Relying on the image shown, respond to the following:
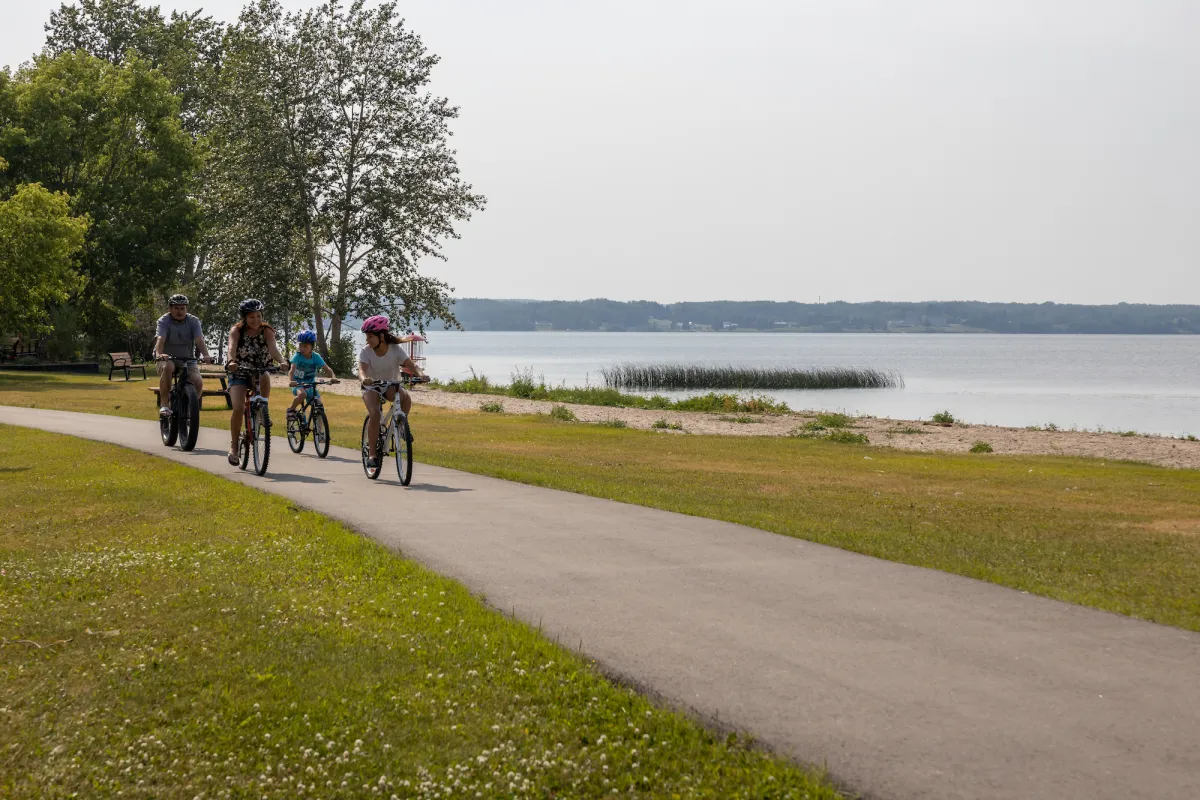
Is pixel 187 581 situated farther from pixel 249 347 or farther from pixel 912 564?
pixel 249 347

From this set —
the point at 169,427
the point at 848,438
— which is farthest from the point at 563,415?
the point at 169,427

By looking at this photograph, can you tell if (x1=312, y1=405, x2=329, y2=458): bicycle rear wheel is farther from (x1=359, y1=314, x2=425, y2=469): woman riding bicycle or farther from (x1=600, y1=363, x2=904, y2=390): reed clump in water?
(x1=600, y1=363, x2=904, y2=390): reed clump in water

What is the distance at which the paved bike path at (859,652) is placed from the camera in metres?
4.59

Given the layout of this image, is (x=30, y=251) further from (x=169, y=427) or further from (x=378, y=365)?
(x=378, y=365)

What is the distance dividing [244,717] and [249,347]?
10069 millimetres

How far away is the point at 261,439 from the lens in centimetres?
1445

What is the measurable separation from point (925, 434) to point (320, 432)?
1610 cm

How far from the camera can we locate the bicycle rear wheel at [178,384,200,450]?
16.4m

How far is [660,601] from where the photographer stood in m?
7.26

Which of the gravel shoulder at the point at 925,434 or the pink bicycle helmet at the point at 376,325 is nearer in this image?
the pink bicycle helmet at the point at 376,325

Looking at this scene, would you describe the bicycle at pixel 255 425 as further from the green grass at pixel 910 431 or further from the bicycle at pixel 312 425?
Result: the green grass at pixel 910 431

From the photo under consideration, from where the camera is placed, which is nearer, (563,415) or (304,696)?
(304,696)

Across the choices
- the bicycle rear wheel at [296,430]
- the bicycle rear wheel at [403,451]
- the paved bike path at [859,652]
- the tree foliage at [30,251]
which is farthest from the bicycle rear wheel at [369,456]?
the tree foliage at [30,251]

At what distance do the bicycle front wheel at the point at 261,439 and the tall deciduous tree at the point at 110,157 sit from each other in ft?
118
